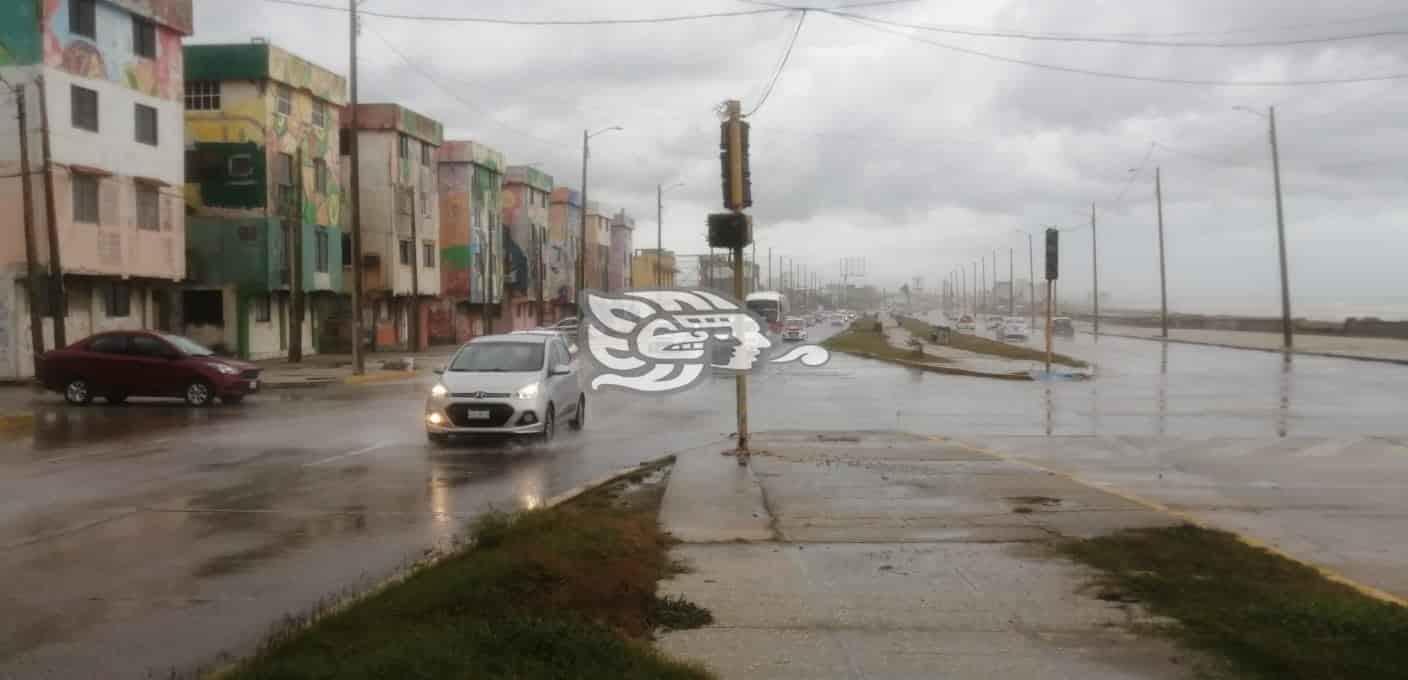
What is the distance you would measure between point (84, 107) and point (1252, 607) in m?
34.9

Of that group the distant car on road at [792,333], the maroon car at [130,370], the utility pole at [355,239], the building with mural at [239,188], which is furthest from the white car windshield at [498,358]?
the distant car on road at [792,333]

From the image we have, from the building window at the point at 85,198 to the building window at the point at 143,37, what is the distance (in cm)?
484

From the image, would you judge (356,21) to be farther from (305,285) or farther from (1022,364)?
(1022,364)

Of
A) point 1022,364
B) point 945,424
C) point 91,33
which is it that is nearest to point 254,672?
point 945,424

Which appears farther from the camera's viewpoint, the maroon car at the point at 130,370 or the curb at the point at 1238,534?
the maroon car at the point at 130,370

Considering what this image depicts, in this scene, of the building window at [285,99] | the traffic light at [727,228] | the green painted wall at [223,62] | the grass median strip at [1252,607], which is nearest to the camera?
the grass median strip at [1252,607]

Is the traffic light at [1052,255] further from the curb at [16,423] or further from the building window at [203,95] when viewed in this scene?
the building window at [203,95]

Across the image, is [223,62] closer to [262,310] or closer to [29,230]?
[262,310]

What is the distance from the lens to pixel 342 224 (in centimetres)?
5072

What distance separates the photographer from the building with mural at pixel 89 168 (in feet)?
104

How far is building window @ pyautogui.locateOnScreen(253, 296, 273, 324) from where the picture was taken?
45.3m

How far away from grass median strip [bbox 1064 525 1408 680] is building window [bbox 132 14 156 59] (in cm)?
3566

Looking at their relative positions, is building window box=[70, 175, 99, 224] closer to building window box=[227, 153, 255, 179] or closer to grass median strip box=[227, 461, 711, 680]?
building window box=[227, 153, 255, 179]

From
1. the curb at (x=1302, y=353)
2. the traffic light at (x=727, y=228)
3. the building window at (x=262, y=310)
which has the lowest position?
the curb at (x=1302, y=353)
